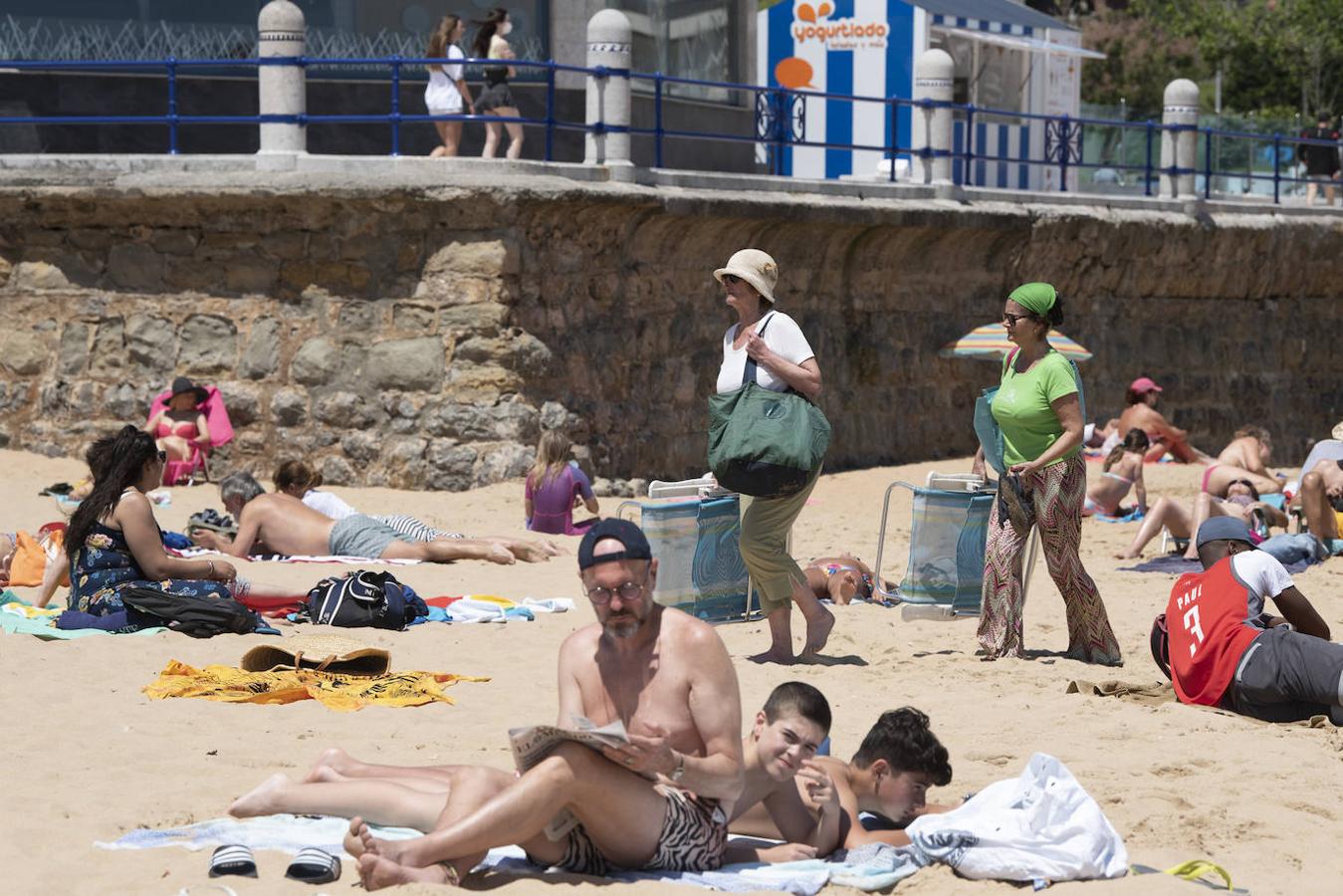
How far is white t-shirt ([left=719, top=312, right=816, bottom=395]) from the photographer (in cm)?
752

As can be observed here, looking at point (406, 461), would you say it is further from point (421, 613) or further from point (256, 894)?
point (256, 894)

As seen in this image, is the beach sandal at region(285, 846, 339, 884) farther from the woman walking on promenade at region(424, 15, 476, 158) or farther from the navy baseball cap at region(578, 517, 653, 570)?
the woman walking on promenade at region(424, 15, 476, 158)

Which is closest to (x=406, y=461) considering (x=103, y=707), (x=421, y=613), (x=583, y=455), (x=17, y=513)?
(x=583, y=455)

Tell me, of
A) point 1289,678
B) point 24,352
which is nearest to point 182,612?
point 1289,678

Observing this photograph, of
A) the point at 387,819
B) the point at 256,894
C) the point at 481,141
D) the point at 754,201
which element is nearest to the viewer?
the point at 256,894

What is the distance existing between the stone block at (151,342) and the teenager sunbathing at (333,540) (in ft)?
9.65

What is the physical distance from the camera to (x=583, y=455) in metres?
13.2

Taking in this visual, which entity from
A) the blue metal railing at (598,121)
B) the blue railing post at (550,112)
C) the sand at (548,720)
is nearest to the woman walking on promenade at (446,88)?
the blue metal railing at (598,121)

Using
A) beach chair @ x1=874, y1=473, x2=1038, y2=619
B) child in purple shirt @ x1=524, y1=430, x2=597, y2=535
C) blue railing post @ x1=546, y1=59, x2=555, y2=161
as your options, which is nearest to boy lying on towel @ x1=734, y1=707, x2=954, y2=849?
beach chair @ x1=874, y1=473, x2=1038, y2=619

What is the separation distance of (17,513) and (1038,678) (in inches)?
272

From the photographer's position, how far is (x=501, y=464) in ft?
41.8

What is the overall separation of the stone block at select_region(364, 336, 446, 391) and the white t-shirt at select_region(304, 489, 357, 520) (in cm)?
199

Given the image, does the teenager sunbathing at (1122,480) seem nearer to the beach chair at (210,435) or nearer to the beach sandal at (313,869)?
the beach chair at (210,435)

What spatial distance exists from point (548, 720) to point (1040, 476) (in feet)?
7.37
